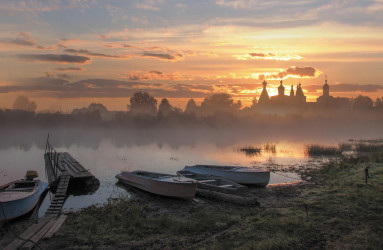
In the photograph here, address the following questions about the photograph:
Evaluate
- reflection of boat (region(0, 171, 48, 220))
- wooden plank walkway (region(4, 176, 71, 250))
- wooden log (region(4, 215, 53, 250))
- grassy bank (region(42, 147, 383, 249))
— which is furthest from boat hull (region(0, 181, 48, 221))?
grassy bank (region(42, 147, 383, 249))

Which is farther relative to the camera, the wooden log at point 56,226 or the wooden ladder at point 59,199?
the wooden ladder at point 59,199

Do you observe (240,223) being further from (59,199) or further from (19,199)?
(19,199)

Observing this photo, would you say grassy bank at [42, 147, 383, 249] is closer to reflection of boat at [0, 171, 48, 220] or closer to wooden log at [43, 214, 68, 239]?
wooden log at [43, 214, 68, 239]

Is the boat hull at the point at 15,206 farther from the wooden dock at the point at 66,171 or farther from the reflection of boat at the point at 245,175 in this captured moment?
the reflection of boat at the point at 245,175

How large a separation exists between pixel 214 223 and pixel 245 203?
171 inches

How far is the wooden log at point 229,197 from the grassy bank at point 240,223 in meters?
0.46

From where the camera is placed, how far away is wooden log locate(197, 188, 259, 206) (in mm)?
20212

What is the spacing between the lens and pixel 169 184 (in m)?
22.6

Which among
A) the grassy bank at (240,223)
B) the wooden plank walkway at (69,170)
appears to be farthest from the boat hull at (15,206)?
the wooden plank walkway at (69,170)

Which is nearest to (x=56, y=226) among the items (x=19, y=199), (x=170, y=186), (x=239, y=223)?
(x=19, y=199)

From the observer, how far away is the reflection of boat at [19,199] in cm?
1741

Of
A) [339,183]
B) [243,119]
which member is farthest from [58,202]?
[243,119]

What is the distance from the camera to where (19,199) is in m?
18.3

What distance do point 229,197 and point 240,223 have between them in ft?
15.7
